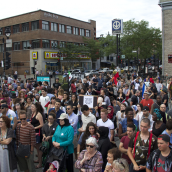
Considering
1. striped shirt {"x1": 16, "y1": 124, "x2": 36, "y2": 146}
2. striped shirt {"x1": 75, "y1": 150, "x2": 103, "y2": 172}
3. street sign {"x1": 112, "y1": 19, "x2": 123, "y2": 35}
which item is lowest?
striped shirt {"x1": 75, "y1": 150, "x2": 103, "y2": 172}

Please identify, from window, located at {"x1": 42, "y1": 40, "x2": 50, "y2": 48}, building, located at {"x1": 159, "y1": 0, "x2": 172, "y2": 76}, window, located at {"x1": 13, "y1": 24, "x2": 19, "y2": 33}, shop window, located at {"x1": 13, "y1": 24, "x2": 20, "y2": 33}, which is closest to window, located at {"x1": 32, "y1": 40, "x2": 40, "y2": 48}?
window, located at {"x1": 42, "y1": 40, "x2": 50, "y2": 48}

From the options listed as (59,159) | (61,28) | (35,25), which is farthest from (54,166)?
(61,28)

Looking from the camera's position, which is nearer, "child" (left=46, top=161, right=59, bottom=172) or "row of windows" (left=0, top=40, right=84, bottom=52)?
"child" (left=46, top=161, right=59, bottom=172)

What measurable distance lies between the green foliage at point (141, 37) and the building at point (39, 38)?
47.3 ft

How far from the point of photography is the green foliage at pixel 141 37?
133 feet

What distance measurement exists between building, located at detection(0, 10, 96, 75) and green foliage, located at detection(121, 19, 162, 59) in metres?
14.4

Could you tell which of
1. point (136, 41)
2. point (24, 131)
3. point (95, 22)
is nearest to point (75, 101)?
point (24, 131)

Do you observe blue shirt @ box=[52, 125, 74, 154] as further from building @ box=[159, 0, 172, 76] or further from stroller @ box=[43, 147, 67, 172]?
building @ box=[159, 0, 172, 76]

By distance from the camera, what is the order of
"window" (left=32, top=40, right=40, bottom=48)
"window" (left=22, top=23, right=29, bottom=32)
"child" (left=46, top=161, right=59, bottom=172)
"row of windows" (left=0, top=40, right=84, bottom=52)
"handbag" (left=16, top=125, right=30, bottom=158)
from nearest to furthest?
"child" (left=46, top=161, right=59, bottom=172), "handbag" (left=16, top=125, right=30, bottom=158), "window" (left=32, top=40, right=40, bottom=48), "row of windows" (left=0, top=40, right=84, bottom=52), "window" (left=22, top=23, right=29, bottom=32)

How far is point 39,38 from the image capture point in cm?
4422

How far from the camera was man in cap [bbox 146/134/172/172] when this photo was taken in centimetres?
337

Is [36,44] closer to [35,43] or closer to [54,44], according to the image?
[35,43]

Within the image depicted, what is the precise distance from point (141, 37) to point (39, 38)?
21231 millimetres

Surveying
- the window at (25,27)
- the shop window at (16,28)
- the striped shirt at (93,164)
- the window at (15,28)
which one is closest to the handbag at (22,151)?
the striped shirt at (93,164)
